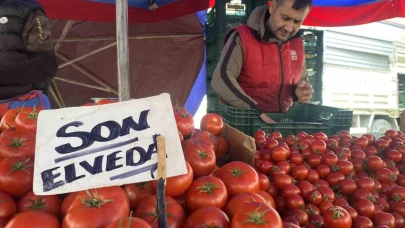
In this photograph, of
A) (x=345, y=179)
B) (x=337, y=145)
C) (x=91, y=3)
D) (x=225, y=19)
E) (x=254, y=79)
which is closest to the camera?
(x=345, y=179)

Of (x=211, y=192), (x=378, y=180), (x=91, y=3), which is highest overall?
(x=91, y=3)

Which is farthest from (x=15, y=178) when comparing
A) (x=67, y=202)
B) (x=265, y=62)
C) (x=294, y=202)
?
(x=265, y=62)

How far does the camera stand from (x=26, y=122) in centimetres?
125

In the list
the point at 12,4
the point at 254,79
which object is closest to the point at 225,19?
the point at 254,79

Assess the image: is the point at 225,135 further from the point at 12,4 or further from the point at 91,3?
the point at 91,3

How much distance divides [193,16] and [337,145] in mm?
2961

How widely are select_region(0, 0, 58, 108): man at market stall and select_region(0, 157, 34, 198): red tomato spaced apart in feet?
4.78

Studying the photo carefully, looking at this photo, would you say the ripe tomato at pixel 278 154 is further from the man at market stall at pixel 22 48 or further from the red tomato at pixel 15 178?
the man at market stall at pixel 22 48

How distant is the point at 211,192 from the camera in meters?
1.04

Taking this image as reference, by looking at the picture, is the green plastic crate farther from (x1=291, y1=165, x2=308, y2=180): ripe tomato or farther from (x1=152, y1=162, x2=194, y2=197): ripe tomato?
(x1=152, y1=162, x2=194, y2=197): ripe tomato

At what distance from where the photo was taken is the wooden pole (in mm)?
1422

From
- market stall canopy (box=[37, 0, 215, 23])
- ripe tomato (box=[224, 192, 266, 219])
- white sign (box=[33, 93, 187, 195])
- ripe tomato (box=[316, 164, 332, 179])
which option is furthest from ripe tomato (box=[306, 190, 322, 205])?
market stall canopy (box=[37, 0, 215, 23])

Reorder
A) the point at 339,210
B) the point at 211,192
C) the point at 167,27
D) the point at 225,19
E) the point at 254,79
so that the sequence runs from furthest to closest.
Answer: the point at 167,27 < the point at 225,19 < the point at 254,79 < the point at 339,210 < the point at 211,192

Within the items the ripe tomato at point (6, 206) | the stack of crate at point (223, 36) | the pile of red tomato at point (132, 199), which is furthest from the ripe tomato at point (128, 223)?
the stack of crate at point (223, 36)
